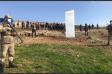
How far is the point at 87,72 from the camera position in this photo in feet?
46.2

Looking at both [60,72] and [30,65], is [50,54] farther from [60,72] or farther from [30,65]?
[60,72]

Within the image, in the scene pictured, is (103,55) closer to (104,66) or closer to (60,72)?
(104,66)

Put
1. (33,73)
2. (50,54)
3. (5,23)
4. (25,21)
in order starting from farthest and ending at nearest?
(25,21), (50,54), (5,23), (33,73)

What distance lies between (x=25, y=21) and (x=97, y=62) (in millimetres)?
34566

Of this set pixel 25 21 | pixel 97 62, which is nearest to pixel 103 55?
pixel 97 62

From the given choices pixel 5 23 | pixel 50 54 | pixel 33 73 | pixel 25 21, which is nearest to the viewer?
pixel 33 73

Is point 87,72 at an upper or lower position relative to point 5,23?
lower

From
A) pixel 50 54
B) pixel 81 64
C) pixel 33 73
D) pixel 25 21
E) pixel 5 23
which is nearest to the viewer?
Answer: pixel 33 73

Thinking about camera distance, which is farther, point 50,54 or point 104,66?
point 50,54

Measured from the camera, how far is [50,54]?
18.0m

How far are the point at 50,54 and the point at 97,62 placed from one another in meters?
2.70

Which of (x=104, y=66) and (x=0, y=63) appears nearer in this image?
(x=0, y=63)

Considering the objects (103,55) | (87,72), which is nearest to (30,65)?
(87,72)

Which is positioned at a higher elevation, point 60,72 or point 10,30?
point 10,30
